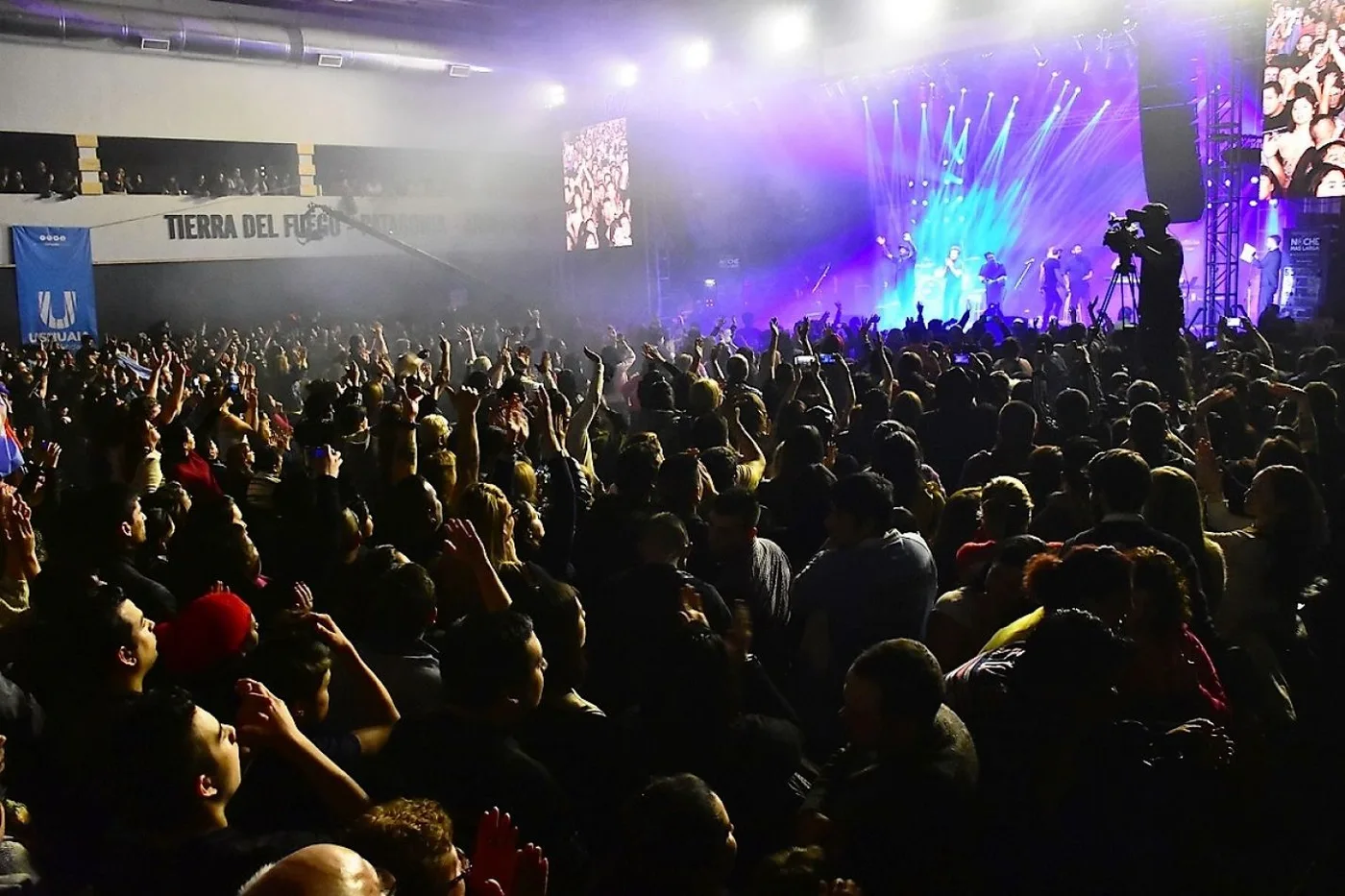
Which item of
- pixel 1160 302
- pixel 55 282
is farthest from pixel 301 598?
pixel 55 282

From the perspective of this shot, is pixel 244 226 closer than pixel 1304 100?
No

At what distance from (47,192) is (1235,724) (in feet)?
69.1

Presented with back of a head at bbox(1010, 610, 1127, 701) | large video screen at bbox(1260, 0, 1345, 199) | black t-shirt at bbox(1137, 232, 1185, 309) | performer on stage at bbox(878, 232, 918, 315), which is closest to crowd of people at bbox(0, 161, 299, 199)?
performer on stage at bbox(878, 232, 918, 315)

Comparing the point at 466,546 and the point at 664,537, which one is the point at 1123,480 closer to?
the point at 664,537

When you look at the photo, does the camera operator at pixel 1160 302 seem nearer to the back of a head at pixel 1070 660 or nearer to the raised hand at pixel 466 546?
the back of a head at pixel 1070 660

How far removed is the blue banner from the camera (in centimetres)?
1797

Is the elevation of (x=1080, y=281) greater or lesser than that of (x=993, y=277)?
lesser

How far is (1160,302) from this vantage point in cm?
892

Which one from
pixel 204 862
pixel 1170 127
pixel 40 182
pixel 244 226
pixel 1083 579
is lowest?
pixel 204 862

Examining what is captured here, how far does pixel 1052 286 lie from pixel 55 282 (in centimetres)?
1797

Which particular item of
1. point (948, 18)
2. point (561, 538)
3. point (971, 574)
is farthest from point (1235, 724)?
point (948, 18)

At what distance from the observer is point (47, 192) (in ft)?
60.2

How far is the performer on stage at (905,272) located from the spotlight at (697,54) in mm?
5231

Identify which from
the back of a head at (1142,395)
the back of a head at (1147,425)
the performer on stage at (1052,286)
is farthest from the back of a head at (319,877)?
the performer on stage at (1052,286)
